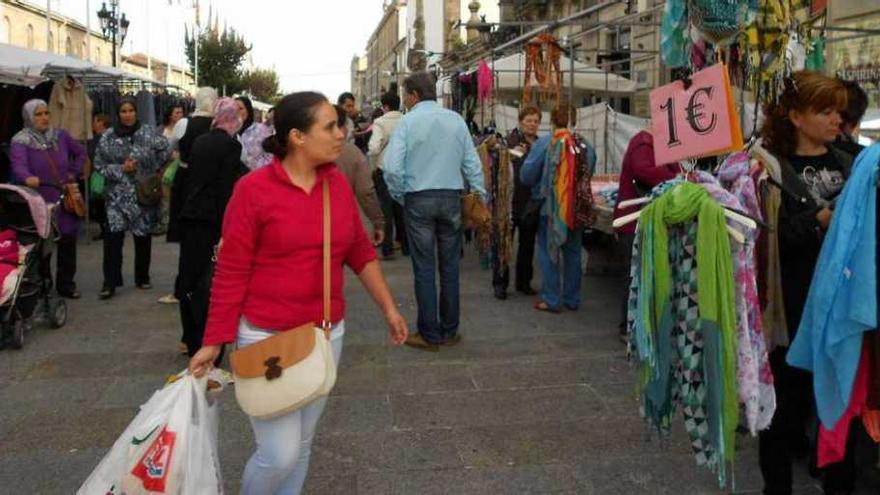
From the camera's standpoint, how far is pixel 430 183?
19.7ft

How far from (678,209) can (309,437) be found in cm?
161

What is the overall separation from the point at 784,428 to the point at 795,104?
1.32m

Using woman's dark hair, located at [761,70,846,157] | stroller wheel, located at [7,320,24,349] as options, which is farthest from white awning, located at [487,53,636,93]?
woman's dark hair, located at [761,70,846,157]

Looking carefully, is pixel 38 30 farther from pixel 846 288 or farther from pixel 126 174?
pixel 846 288

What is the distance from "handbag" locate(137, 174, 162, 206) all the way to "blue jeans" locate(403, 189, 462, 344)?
9.95ft

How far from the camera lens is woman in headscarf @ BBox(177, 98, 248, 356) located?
5598 millimetres

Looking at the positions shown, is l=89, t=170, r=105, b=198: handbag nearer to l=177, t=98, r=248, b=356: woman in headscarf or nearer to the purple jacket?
the purple jacket

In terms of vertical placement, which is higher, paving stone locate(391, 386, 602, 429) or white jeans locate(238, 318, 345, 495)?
white jeans locate(238, 318, 345, 495)

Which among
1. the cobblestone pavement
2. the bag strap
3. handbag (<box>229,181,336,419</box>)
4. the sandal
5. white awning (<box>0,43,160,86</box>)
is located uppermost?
white awning (<box>0,43,160,86</box>)

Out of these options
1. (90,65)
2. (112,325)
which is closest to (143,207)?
(112,325)

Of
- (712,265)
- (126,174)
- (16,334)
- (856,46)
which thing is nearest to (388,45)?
(856,46)

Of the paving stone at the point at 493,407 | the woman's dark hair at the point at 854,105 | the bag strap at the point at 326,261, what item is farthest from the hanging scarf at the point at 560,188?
the bag strap at the point at 326,261

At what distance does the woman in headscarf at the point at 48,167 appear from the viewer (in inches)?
301

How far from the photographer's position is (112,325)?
23.1 ft
